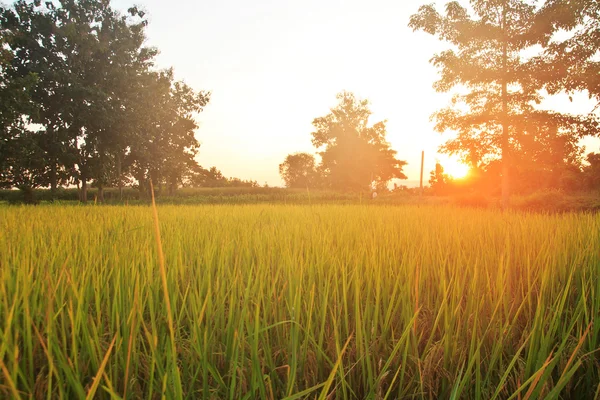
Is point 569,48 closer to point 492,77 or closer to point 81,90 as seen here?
point 492,77

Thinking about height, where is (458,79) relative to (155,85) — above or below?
below

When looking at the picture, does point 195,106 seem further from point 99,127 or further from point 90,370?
point 90,370

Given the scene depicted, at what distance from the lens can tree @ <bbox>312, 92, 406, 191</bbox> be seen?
39.0 metres

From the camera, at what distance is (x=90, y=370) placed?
3.02ft

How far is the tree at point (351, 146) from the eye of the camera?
39.0 m

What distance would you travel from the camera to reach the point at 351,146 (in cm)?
3884

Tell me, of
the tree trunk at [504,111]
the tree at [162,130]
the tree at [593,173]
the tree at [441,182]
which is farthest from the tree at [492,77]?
the tree at [441,182]

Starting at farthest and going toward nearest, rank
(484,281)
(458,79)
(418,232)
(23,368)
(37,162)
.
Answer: (37,162) < (458,79) < (418,232) < (484,281) < (23,368)

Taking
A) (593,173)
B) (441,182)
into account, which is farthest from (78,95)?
(441,182)

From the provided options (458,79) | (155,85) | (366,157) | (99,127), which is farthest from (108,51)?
(366,157)

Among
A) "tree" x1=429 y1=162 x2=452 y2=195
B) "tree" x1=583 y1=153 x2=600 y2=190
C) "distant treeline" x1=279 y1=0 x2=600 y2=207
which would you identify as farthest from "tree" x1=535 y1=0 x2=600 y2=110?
"tree" x1=429 y1=162 x2=452 y2=195

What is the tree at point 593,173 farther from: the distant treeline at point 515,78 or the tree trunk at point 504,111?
the tree trunk at point 504,111

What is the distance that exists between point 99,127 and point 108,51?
481 cm

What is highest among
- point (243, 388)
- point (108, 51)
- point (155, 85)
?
point (108, 51)
